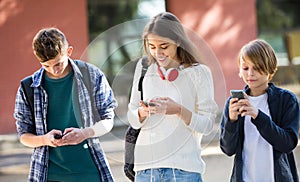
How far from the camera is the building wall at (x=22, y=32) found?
945cm

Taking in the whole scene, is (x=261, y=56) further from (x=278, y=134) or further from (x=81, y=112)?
(x=81, y=112)

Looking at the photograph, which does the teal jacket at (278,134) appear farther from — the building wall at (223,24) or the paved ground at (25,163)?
the building wall at (223,24)

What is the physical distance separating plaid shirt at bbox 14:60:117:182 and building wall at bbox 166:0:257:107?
7265 mm

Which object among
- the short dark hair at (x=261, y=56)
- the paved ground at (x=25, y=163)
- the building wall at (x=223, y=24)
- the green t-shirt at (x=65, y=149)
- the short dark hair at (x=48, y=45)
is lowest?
the paved ground at (x=25, y=163)

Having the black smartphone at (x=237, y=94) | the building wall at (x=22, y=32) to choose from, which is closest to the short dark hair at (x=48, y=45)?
the black smartphone at (x=237, y=94)

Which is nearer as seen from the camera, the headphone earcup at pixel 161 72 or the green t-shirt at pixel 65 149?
the headphone earcup at pixel 161 72

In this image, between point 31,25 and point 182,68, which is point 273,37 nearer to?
point 31,25

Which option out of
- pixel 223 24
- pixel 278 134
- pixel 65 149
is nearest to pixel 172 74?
pixel 278 134

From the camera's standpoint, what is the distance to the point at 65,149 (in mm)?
2955

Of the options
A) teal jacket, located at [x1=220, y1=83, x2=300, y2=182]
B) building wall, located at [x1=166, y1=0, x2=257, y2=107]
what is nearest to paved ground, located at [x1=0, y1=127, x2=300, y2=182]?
teal jacket, located at [x1=220, y1=83, x2=300, y2=182]

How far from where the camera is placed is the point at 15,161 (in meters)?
8.20

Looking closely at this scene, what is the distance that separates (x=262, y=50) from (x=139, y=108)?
669 mm

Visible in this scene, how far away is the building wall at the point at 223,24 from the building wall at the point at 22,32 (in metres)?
1.82

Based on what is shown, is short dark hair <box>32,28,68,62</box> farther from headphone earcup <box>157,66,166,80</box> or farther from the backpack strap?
headphone earcup <box>157,66,166,80</box>
